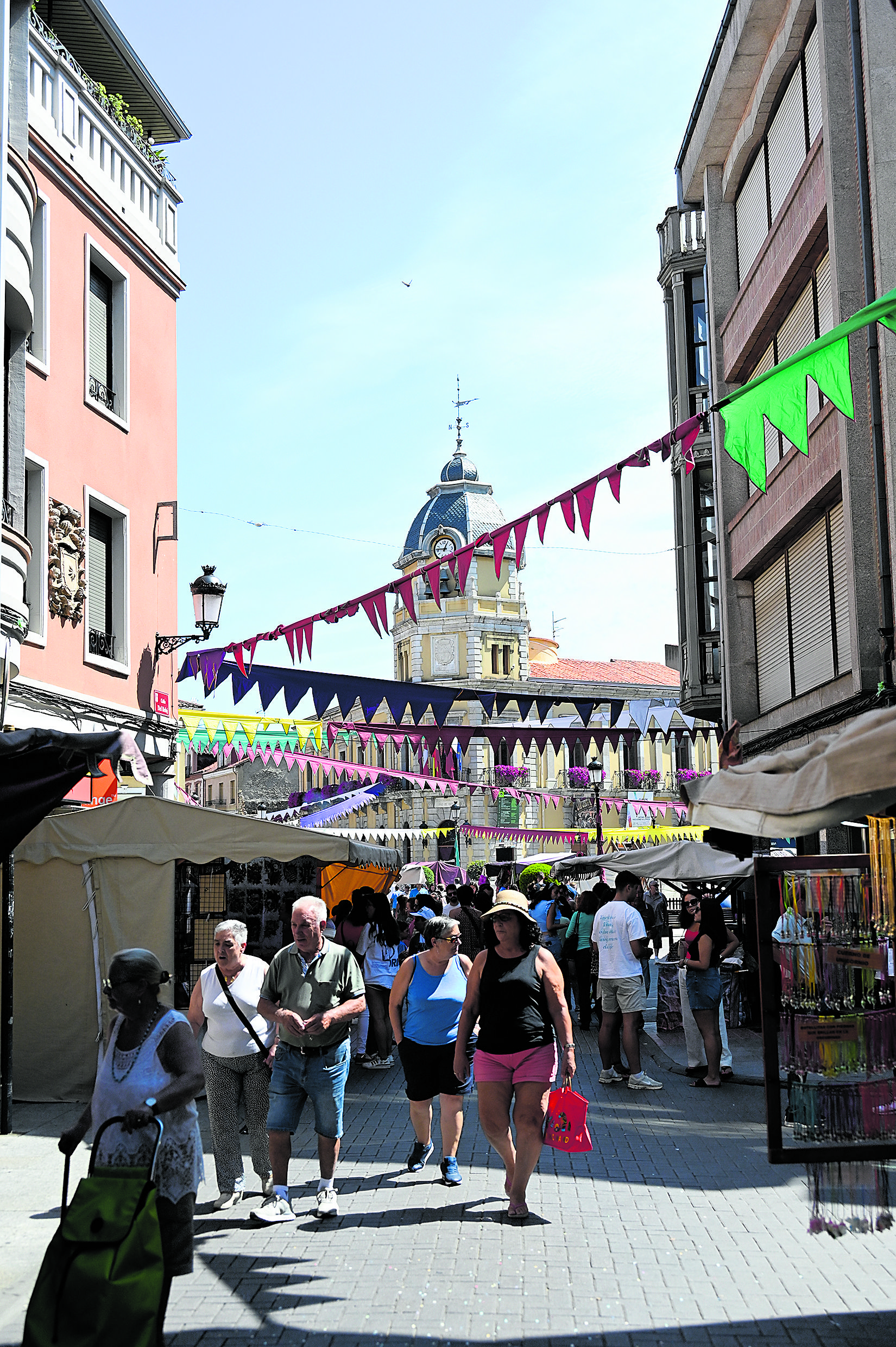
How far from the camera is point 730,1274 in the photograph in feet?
19.0

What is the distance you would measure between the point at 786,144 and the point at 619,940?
36.9 ft

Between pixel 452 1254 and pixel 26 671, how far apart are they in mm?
9015

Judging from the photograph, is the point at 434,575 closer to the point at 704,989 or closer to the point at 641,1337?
the point at 704,989

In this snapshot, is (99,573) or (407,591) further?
(99,573)

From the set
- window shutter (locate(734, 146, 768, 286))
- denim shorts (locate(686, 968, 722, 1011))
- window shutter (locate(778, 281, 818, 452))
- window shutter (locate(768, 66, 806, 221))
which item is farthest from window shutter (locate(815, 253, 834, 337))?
denim shorts (locate(686, 968, 722, 1011))

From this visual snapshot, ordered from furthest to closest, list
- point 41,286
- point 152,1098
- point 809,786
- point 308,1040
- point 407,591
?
point 407,591 < point 41,286 < point 308,1040 < point 809,786 < point 152,1098

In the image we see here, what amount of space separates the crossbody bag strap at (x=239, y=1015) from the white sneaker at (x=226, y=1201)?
786 millimetres

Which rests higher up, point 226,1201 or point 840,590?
point 840,590

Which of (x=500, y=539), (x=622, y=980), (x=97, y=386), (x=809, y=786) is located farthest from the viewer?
(x=97, y=386)

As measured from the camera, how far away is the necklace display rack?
534cm

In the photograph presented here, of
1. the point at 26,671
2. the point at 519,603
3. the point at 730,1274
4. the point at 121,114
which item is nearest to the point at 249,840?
the point at 26,671

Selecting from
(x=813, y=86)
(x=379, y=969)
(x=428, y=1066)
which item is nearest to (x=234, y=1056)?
(x=428, y=1066)

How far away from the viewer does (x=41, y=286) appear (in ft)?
46.2

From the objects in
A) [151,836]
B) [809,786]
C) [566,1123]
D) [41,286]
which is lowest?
[566,1123]
